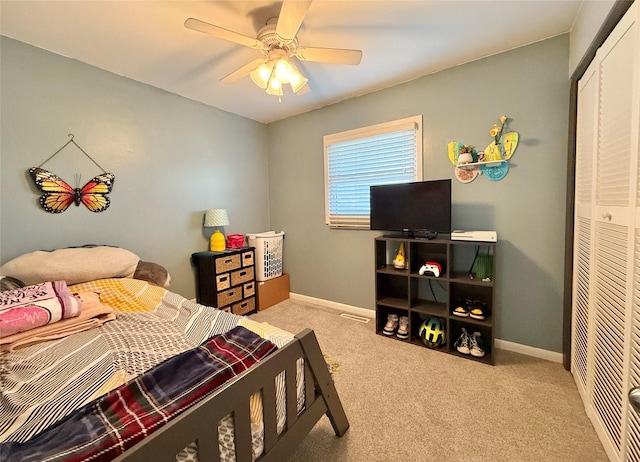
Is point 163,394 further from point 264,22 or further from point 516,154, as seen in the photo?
point 516,154

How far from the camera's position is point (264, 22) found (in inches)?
67.6

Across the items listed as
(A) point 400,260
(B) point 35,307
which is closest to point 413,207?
(A) point 400,260

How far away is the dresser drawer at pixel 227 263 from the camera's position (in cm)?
281

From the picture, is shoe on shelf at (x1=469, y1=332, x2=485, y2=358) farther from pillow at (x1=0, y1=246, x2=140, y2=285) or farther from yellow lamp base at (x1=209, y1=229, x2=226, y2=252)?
pillow at (x1=0, y1=246, x2=140, y2=285)

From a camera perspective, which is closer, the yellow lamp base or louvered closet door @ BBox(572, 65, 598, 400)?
louvered closet door @ BBox(572, 65, 598, 400)

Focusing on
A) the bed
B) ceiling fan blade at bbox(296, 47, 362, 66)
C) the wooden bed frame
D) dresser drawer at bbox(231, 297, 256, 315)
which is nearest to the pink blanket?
the bed

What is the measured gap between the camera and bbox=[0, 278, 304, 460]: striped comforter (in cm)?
85

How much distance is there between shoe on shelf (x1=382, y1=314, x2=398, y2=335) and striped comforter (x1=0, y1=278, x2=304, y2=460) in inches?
57.3

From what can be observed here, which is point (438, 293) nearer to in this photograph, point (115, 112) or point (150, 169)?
point (150, 169)

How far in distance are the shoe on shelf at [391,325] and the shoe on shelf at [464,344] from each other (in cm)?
54

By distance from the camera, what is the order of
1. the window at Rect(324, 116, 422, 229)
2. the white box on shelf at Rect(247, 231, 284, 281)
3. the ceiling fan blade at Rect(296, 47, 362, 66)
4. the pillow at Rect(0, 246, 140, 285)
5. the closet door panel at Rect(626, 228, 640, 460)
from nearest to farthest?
1. the closet door panel at Rect(626, 228, 640, 460)
2. the ceiling fan blade at Rect(296, 47, 362, 66)
3. the pillow at Rect(0, 246, 140, 285)
4. the window at Rect(324, 116, 422, 229)
5. the white box on shelf at Rect(247, 231, 284, 281)

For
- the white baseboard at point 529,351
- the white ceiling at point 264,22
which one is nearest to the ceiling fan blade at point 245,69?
the white ceiling at point 264,22

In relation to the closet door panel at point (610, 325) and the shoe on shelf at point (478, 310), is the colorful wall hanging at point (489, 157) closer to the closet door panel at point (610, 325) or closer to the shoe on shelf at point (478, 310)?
the closet door panel at point (610, 325)

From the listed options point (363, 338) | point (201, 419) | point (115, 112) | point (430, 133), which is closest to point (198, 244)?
point (115, 112)
